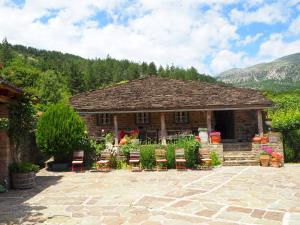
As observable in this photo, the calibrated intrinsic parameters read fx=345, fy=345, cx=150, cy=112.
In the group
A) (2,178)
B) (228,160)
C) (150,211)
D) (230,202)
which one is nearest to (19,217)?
(150,211)

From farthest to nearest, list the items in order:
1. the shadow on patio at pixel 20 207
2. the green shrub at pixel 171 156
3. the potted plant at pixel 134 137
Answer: the potted plant at pixel 134 137, the green shrub at pixel 171 156, the shadow on patio at pixel 20 207

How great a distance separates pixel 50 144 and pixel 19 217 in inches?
317

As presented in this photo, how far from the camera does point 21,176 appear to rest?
38.1 ft

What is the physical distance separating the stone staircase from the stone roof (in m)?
2.94

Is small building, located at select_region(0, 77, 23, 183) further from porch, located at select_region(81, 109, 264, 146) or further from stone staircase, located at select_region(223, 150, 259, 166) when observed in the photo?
stone staircase, located at select_region(223, 150, 259, 166)

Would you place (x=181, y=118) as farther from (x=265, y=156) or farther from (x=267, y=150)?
(x=265, y=156)

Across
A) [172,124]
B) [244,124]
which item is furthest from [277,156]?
[172,124]

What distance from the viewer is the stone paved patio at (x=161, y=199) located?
7.49m

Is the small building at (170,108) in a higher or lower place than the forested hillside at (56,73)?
lower

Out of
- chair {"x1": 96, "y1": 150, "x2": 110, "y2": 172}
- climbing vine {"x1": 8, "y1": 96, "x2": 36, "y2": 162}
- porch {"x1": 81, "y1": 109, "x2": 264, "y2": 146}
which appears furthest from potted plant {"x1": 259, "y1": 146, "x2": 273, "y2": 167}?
climbing vine {"x1": 8, "y1": 96, "x2": 36, "y2": 162}

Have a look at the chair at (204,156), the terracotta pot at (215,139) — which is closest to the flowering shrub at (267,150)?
the terracotta pot at (215,139)

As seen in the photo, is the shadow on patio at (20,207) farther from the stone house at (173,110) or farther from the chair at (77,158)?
the stone house at (173,110)

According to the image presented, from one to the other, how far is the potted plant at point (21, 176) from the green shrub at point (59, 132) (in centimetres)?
377

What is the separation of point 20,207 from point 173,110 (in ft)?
37.4
